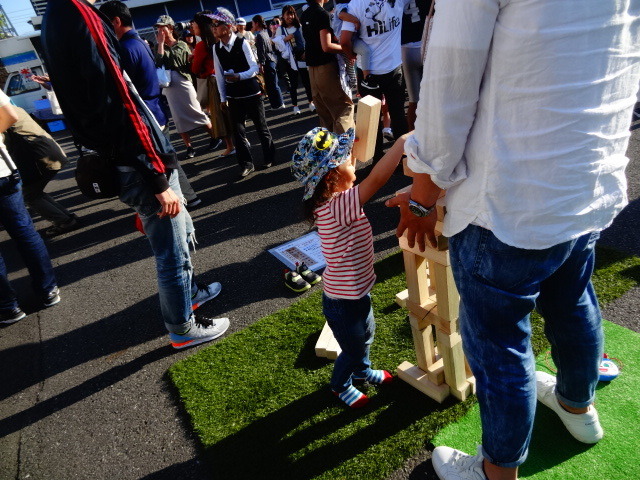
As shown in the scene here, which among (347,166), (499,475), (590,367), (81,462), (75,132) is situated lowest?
(81,462)

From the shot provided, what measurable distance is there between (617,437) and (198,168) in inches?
251

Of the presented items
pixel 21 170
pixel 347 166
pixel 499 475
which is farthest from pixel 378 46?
pixel 499 475

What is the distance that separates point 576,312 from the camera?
150 centimetres

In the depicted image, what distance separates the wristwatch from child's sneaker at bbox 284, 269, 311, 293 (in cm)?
199

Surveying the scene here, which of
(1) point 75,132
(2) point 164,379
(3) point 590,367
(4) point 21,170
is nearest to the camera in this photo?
(3) point 590,367

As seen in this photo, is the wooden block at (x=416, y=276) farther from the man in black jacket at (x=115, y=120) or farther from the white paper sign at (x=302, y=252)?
the white paper sign at (x=302, y=252)

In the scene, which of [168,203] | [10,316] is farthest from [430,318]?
[10,316]

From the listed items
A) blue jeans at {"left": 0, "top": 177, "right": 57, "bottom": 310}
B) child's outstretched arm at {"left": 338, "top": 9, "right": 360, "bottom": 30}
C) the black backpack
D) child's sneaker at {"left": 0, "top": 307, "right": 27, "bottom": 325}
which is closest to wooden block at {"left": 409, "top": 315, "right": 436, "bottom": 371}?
the black backpack

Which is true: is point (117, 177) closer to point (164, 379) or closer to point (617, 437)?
point (164, 379)

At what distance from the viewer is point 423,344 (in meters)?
2.18

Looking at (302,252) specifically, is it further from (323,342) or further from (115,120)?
(115,120)

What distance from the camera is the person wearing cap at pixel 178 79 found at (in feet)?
21.3

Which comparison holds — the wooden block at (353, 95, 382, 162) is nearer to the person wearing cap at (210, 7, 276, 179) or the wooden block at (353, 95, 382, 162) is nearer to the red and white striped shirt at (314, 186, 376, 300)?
the red and white striped shirt at (314, 186, 376, 300)

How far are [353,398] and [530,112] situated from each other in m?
1.65
